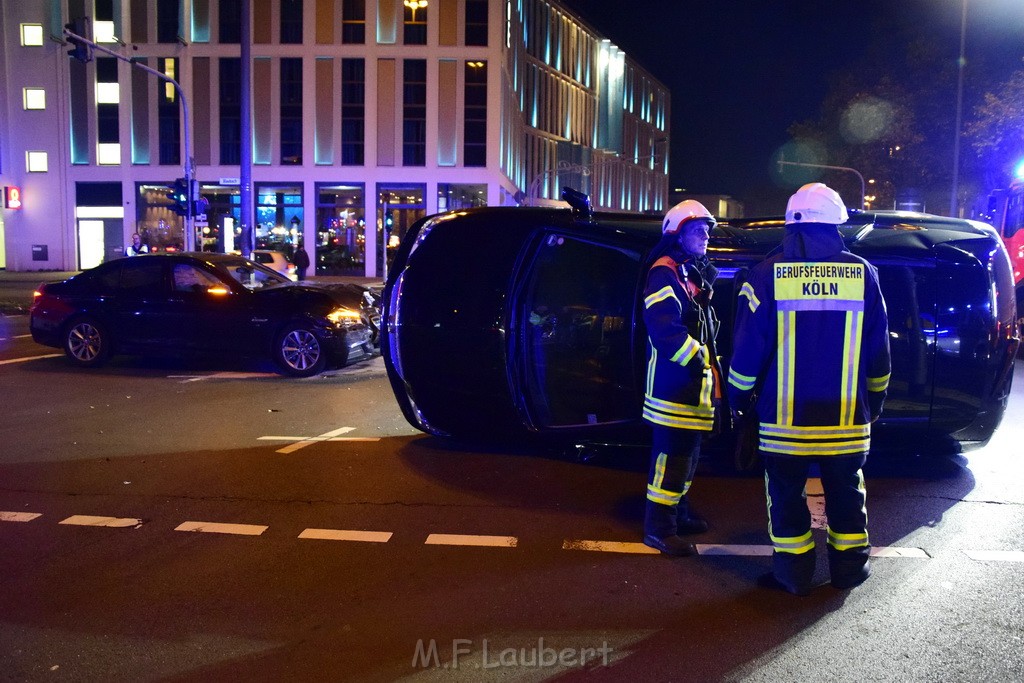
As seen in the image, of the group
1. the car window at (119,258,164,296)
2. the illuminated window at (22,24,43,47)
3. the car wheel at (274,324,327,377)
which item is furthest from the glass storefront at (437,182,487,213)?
the car wheel at (274,324,327,377)

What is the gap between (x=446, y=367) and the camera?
644cm

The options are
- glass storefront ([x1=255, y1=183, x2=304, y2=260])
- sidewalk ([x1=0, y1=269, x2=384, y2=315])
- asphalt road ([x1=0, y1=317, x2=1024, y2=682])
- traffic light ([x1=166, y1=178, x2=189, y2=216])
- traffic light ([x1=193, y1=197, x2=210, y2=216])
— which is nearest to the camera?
asphalt road ([x1=0, y1=317, x2=1024, y2=682])

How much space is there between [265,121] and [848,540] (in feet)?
130

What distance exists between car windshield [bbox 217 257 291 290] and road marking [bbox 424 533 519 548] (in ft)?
23.6

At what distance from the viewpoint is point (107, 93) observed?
40719 millimetres

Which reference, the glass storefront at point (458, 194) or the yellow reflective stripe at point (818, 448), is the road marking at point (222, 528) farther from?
the glass storefront at point (458, 194)

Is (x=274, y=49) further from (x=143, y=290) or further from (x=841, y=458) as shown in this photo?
(x=841, y=458)

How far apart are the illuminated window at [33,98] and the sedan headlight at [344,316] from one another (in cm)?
3717

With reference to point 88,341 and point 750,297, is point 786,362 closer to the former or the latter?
point 750,297

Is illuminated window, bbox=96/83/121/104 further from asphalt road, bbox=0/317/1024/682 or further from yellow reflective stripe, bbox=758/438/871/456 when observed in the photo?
yellow reflective stripe, bbox=758/438/871/456

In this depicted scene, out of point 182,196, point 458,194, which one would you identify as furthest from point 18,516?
point 458,194

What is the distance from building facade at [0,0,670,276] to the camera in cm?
3981

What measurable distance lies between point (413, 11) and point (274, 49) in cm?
646

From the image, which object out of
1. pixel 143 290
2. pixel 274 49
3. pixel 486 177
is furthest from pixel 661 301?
pixel 274 49
